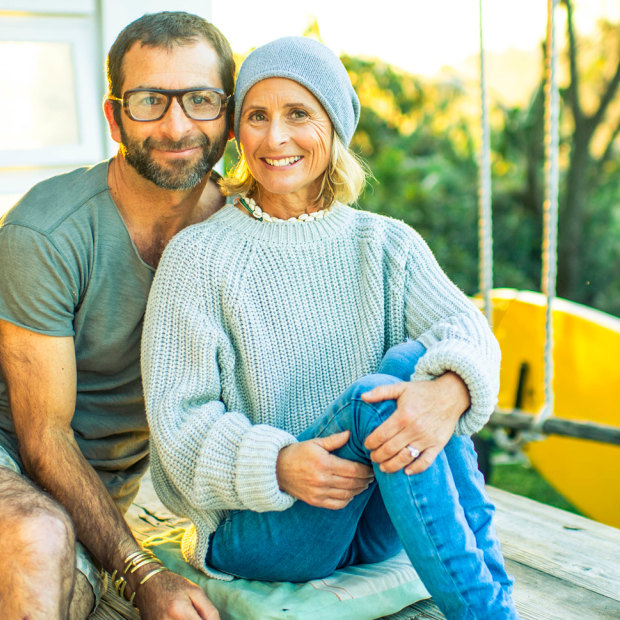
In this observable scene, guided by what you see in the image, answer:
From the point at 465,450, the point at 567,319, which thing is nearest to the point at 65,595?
the point at 465,450

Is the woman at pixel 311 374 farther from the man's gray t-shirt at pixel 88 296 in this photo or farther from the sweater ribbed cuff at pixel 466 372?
the man's gray t-shirt at pixel 88 296

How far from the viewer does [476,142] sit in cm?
812

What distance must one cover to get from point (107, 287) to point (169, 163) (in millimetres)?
333

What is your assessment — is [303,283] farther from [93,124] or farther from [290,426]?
[93,124]

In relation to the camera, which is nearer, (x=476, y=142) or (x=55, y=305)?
(x=55, y=305)

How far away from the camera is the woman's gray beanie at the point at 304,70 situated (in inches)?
67.9

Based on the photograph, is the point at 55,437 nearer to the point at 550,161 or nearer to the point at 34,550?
the point at 34,550

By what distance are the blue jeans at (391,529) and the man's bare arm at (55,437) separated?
9.5 inches

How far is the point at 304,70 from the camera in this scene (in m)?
1.73

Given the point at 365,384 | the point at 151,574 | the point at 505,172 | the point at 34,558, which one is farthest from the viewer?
the point at 505,172

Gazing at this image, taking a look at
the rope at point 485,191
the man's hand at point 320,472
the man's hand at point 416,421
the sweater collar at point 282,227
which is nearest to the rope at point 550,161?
the rope at point 485,191

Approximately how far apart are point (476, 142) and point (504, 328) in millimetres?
4259

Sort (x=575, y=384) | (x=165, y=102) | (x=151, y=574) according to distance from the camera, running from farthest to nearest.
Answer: (x=575, y=384)
(x=165, y=102)
(x=151, y=574)

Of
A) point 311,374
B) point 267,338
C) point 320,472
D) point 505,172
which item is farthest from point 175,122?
point 505,172
